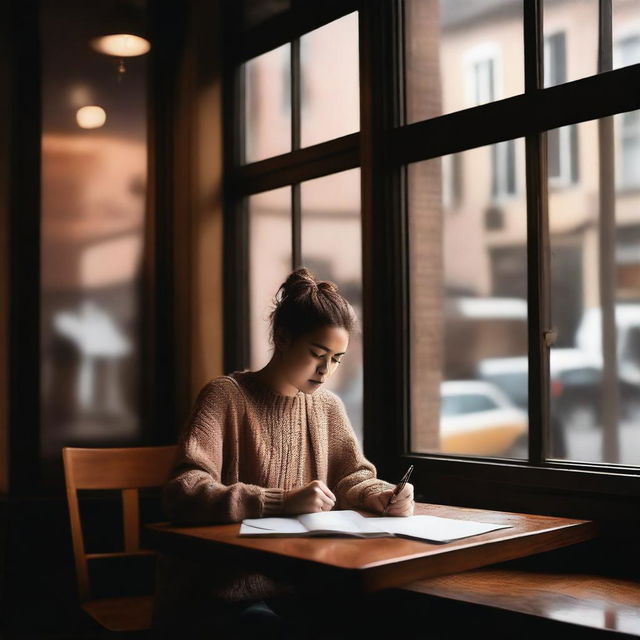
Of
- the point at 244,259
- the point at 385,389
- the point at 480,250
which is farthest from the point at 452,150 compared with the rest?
the point at 244,259

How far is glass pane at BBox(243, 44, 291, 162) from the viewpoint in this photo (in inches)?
144

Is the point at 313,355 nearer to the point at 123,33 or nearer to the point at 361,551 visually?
the point at 361,551

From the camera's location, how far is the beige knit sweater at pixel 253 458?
2158 mm

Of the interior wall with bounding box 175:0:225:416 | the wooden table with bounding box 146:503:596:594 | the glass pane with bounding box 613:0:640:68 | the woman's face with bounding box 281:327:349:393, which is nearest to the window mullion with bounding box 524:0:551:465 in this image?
the glass pane with bounding box 613:0:640:68

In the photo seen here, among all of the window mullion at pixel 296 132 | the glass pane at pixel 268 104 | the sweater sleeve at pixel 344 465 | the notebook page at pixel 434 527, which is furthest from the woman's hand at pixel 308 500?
the glass pane at pixel 268 104

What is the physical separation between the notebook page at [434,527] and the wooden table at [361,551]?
29 millimetres

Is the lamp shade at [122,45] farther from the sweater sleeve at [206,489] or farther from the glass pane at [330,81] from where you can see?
the sweater sleeve at [206,489]

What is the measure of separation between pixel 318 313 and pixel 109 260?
158cm

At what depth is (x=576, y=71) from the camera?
259 centimetres

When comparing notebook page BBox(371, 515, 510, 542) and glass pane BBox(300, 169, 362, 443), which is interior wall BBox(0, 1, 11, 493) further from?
notebook page BBox(371, 515, 510, 542)

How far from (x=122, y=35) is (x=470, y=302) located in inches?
73.4

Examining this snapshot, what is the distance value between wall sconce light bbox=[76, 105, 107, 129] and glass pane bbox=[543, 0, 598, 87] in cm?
184

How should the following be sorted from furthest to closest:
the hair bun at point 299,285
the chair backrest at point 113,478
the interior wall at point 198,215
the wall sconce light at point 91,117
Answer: the interior wall at point 198,215, the wall sconce light at point 91,117, the chair backrest at point 113,478, the hair bun at point 299,285

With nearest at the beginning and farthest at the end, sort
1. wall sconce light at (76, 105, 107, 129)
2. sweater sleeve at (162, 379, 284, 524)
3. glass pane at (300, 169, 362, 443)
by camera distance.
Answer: sweater sleeve at (162, 379, 284, 524), glass pane at (300, 169, 362, 443), wall sconce light at (76, 105, 107, 129)
